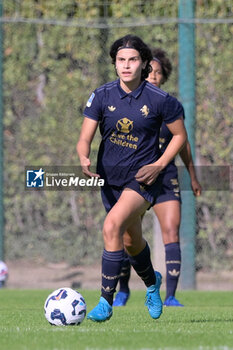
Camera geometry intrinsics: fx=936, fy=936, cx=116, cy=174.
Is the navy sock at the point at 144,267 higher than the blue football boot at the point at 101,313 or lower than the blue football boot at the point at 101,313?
higher

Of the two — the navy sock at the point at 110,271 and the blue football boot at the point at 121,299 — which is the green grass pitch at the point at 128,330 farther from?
the navy sock at the point at 110,271

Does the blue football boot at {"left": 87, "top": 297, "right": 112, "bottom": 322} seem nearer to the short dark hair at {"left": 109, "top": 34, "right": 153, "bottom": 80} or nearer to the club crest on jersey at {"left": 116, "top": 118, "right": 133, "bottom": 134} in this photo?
the club crest on jersey at {"left": 116, "top": 118, "right": 133, "bottom": 134}

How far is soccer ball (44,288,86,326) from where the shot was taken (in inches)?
241

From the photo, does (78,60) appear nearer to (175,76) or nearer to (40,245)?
(175,76)

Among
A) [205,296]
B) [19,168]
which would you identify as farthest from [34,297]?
[19,168]

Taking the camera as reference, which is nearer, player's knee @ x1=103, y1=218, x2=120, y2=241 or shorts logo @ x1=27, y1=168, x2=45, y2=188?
player's knee @ x1=103, y1=218, x2=120, y2=241

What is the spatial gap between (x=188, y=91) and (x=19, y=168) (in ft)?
7.99

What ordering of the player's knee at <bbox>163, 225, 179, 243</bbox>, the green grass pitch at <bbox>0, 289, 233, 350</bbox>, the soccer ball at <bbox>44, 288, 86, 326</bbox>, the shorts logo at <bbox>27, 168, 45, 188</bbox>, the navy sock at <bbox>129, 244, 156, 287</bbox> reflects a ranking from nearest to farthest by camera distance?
the green grass pitch at <bbox>0, 289, 233, 350</bbox>, the soccer ball at <bbox>44, 288, 86, 326</bbox>, the navy sock at <bbox>129, 244, 156, 287</bbox>, the shorts logo at <bbox>27, 168, 45, 188</bbox>, the player's knee at <bbox>163, 225, 179, 243</bbox>

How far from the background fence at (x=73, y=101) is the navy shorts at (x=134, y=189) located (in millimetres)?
4978

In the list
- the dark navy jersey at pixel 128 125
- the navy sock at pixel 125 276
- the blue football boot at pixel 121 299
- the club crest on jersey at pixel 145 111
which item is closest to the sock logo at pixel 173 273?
the navy sock at pixel 125 276

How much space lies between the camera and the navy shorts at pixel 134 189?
20.5 ft

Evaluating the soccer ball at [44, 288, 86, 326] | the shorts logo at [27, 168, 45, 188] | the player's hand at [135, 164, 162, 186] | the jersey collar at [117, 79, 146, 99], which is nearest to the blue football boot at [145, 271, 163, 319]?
the soccer ball at [44, 288, 86, 326]

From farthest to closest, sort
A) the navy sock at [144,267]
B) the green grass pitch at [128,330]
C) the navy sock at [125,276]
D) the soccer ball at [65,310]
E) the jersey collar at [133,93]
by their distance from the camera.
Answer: the navy sock at [125,276]
the navy sock at [144,267]
the jersey collar at [133,93]
the soccer ball at [65,310]
the green grass pitch at [128,330]

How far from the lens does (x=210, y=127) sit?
1134 centimetres
